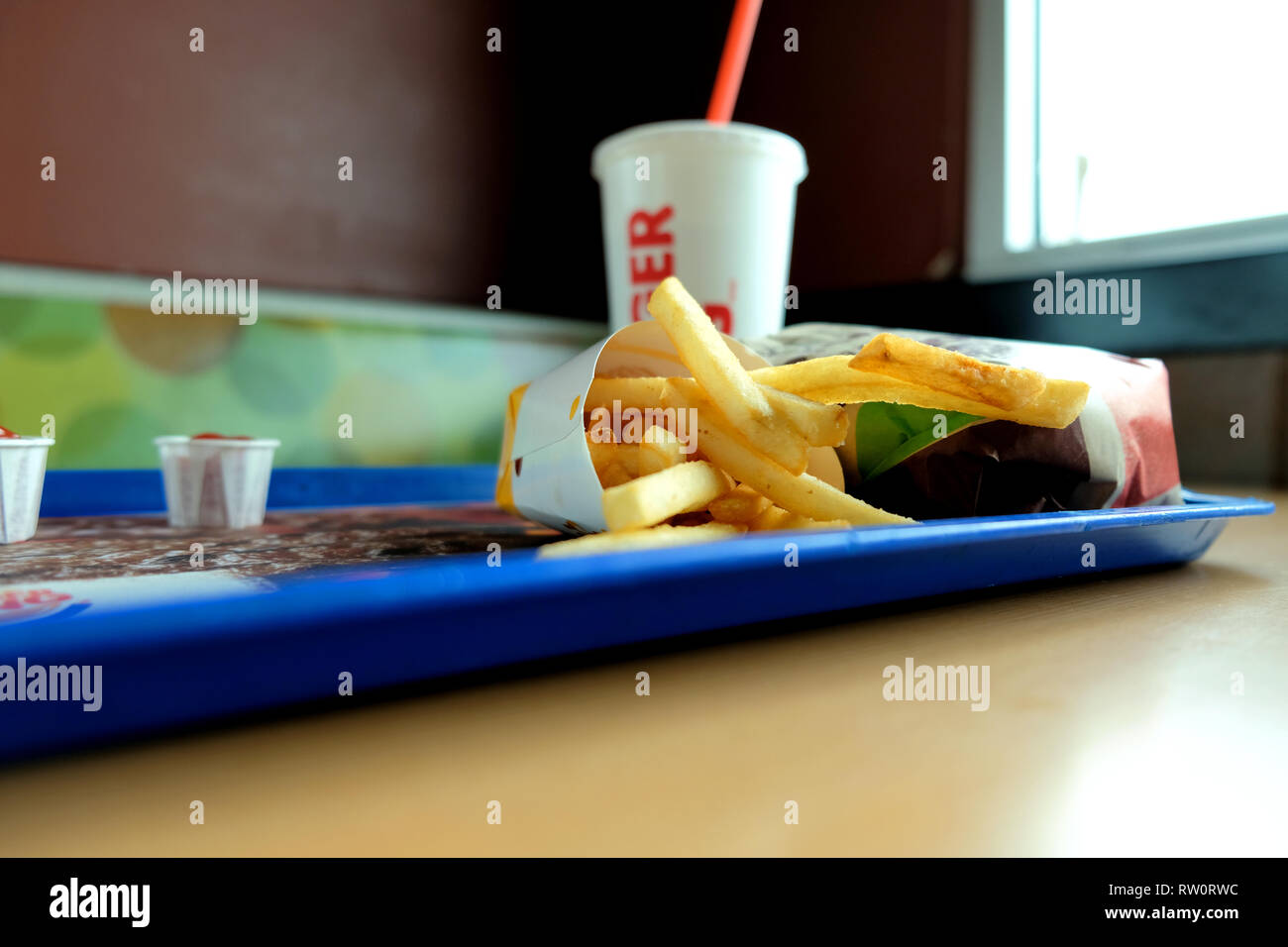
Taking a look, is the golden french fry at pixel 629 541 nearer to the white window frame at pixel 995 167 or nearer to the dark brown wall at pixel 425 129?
the dark brown wall at pixel 425 129

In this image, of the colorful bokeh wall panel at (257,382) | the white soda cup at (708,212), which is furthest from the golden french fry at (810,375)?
the colorful bokeh wall panel at (257,382)

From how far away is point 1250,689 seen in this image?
0.46 m

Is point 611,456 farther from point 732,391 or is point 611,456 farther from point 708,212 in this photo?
Result: point 708,212

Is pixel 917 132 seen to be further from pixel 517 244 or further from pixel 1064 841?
pixel 1064 841

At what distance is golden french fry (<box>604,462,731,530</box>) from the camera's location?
0.50 m

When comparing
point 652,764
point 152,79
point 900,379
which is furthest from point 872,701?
point 152,79

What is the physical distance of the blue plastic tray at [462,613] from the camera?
0.34m

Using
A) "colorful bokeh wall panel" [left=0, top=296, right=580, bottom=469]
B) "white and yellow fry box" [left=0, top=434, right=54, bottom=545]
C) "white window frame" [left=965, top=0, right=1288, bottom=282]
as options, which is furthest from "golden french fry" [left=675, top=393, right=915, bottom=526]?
"white window frame" [left=965, top=0, right=1288, bottom=282]

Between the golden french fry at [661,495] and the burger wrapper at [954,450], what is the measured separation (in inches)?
5.1

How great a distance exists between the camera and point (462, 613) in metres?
0.41

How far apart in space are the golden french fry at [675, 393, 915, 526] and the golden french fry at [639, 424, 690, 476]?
2 cm

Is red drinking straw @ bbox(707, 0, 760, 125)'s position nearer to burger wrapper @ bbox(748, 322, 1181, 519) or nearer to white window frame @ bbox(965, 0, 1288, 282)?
burger wrapper @ bbox(748, 322, 1181, 519)

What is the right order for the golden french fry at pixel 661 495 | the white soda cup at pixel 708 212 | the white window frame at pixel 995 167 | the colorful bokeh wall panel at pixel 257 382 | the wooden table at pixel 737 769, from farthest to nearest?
the white window frame at pixel 995 167 < the colorful bokeh wall panel at pixel 257 382 < the white soda cup at pixel 708 212 < the golden french fry at pixel 661 495 < the wooden table at pixel 737 769

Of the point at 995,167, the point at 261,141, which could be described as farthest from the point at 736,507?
the point at 995,167
